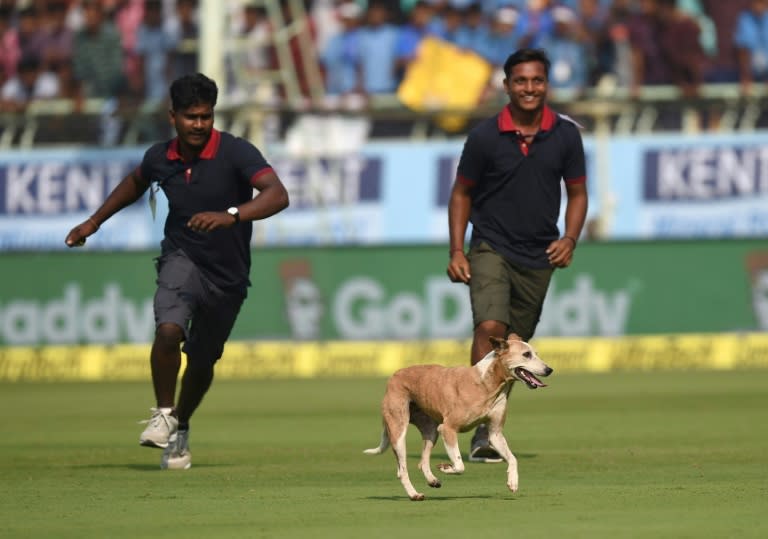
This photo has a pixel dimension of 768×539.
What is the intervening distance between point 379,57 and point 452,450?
1557 centimetres

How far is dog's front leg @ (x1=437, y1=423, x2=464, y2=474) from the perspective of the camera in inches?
323

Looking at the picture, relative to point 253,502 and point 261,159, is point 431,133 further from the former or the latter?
point 253,502

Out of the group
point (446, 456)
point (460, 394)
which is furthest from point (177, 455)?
point (460, 394)

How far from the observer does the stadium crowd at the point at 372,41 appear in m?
22.8

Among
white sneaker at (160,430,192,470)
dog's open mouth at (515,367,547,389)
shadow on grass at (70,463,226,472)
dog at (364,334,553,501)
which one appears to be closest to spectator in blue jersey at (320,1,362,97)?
shadow on grass at (70,463,226,472)

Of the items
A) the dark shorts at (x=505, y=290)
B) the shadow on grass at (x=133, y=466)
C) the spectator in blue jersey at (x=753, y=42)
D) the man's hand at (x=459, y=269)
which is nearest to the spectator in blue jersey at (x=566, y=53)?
the spectator in blue jersey at (x=753, y=42)

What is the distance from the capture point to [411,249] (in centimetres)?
2083

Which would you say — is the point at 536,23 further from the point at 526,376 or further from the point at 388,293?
the point at 526,376

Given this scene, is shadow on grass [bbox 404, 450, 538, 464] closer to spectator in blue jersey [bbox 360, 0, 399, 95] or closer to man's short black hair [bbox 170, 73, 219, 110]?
man's short black hair [bbox 170, 73, 219, 110]

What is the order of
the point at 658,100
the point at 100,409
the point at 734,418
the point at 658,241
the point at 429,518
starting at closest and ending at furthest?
the point at 429,518, the point at 734,418, the point at 100,409, the point at 658,241, the point at 658,100

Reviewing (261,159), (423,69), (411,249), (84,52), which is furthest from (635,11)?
(261,159)

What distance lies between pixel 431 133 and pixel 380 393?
5934 mm

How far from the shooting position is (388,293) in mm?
20875

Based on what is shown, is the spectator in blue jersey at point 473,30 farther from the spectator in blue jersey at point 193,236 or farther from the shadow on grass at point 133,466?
the shadow on grass at point 133,466
